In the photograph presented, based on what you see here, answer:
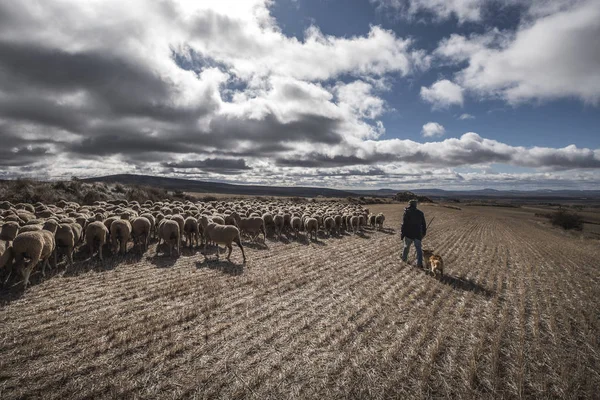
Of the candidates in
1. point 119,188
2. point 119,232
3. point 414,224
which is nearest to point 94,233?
point 119,232

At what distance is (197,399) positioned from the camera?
4109 mm

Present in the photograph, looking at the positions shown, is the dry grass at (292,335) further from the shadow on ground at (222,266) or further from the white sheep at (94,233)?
the white sheep at (94,233)

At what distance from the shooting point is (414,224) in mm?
11867

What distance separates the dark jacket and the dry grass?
6.29ft

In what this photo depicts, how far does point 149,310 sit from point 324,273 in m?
6.15

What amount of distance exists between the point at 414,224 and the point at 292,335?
26.5 feet

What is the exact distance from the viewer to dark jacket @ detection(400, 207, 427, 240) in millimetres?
11781

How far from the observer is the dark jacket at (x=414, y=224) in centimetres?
1178

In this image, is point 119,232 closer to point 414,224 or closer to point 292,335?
point 292,335

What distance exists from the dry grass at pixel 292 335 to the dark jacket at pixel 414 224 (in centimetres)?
192

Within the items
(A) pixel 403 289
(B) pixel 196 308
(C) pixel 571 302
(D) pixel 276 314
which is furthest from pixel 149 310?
(C) pixel 571 302

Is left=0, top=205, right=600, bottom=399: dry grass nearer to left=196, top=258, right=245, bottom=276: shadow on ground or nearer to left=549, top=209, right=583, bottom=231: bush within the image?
left=196, top=258, right=245, bottom=276: shadow on ground

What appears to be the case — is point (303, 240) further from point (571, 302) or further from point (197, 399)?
point (197, 399)

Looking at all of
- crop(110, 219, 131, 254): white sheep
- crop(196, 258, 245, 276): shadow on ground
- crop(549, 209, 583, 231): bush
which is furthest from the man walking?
crop(549, 209, 583, 231): bush
